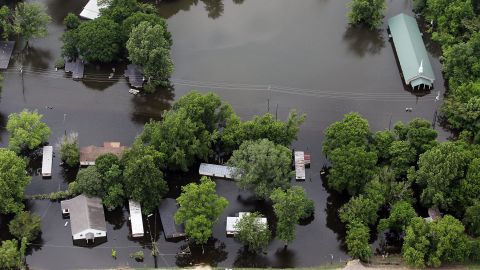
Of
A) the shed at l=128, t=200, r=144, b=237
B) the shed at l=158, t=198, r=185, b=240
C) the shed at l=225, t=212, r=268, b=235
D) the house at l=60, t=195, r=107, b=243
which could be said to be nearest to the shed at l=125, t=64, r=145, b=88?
the shed at l=158, t=198, r=185, b=240

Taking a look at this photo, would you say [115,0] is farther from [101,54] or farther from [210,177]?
[210,177]

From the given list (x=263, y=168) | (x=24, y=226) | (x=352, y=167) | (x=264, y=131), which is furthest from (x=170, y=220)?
(x=352, y=167)

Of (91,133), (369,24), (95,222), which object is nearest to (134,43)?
(91,133)

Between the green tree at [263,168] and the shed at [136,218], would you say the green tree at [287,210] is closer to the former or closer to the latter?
the green tree at [263,168]

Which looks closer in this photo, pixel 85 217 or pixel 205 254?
pixel 205 254

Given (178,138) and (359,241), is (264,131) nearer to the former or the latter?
(178,138)

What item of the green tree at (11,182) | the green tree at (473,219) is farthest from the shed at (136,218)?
the green tree at (473,219)
